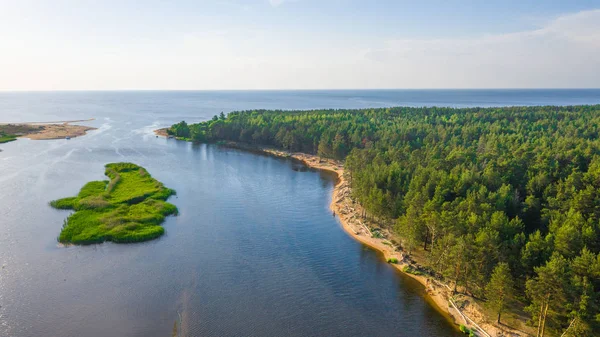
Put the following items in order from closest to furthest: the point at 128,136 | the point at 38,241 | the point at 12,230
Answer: the point at 38,241, the point at 12,230, the point at 128,136

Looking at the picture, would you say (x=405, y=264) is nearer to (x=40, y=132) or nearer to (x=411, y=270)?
(x=411, y=270)

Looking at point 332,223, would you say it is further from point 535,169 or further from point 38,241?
point 38,241

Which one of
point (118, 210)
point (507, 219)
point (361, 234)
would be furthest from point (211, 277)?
point (507, 219)

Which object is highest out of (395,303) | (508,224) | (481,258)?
(508,224)

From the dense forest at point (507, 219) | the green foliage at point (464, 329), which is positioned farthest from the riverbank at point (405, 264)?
the dense forest at point (507, 219)

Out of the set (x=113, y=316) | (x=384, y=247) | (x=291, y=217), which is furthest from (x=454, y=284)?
(x=113, y=316)

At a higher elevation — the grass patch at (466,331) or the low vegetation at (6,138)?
the low vegetation at (6,138)

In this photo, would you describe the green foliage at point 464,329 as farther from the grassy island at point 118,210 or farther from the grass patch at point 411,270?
A: the grassy island at point 118,210

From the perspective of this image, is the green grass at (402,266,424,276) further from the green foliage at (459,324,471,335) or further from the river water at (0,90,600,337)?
the green foliage at (459,324,471,335)
